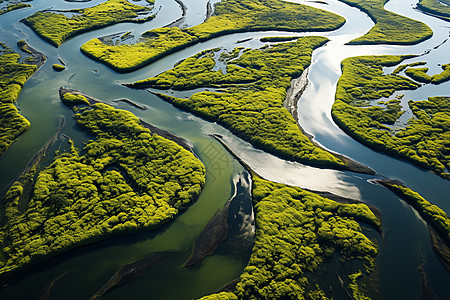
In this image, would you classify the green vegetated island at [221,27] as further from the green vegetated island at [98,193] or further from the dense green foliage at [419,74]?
the dense green foliage at [419,74]

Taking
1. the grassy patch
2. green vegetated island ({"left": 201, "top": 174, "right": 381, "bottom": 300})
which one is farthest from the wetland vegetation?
green vegetated island ({"left": 201, "top": 174, "right": 381, "bottom": 300})

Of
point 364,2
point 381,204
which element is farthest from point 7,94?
point 364,2

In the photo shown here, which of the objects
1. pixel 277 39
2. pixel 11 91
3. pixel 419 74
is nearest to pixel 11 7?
pixel 11 91

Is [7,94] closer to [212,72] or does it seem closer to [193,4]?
[212,72]

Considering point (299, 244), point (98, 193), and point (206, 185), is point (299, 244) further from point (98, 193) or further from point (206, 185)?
point (98, 193)

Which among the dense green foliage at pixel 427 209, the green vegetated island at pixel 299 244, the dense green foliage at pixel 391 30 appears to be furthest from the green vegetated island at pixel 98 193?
the dense green foliage at pixel 391 30

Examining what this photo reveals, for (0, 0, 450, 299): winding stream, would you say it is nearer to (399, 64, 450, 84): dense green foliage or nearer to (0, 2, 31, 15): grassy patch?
(399, 64, 450, 84): dense green foliage
